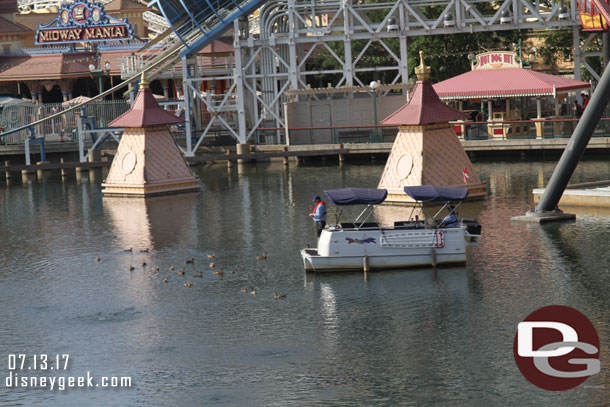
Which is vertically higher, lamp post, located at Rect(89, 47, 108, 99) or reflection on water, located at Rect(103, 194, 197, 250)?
lamp post, located at Rect(89, 47, 108, 99)

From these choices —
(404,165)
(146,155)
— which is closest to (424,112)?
(404,165)

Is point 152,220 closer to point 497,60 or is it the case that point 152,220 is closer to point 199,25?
point 199,25

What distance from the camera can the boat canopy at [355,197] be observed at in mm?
32969

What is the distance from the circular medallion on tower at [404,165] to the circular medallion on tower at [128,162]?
13848 millimetres

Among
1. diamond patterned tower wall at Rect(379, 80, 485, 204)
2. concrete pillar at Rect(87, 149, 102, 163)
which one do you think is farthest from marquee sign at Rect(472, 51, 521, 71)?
concrete pillar at Rect(87, 149, 102, 163)

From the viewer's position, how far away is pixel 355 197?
33.1m

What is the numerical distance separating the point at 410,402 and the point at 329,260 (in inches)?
441

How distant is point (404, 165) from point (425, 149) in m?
1.14

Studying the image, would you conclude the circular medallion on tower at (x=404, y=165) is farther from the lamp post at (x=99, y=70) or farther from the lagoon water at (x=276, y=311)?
the lamp post at (x=99, y=70)

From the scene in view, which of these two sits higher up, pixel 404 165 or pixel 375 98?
pixel 375 98

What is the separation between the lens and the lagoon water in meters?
22.4

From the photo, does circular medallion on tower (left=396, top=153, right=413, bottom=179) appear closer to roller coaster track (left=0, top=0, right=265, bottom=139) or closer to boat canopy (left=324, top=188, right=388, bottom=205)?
boat canopy (left=324, top=188, right=388, bottom=205)

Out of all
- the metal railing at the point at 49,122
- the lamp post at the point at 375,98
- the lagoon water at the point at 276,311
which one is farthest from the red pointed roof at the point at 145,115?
the metal railing at the point at 49,122

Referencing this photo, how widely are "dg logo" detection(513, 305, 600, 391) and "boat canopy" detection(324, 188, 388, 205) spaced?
7587mm
